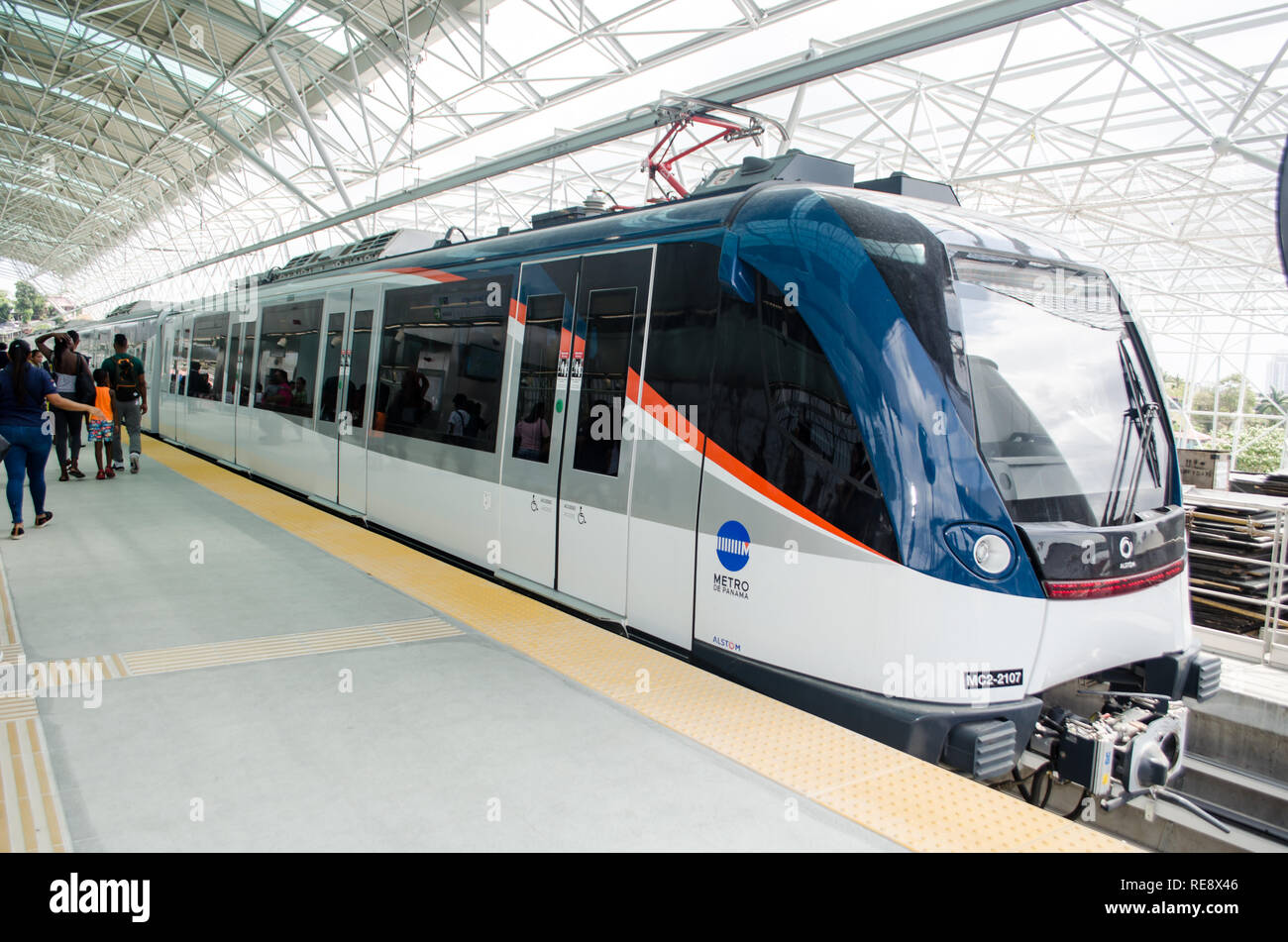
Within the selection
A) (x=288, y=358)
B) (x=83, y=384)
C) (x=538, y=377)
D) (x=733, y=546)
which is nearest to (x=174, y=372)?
(x=83, y=384)

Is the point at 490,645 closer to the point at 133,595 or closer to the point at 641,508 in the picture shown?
the point at 641,508

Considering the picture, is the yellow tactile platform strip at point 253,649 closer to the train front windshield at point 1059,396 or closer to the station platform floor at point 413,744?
the station platform floor at point 413,744

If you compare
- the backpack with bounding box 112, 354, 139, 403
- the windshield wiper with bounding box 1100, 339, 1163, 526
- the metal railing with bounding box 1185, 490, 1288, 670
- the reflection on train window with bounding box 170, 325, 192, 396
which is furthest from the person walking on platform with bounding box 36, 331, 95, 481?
the metal railing with bounding box 1185, 490, 1288, 670

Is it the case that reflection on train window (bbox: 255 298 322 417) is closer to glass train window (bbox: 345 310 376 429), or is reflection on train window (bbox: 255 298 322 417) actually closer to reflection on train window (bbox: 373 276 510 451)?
glass train window (bbox: 345 310 376 429)

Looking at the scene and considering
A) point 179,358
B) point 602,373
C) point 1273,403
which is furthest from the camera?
point 1273,403

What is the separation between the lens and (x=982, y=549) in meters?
3.46

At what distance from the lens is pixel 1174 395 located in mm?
33969

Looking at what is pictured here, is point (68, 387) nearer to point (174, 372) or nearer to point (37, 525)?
point (37, 525)

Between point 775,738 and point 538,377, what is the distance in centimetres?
306

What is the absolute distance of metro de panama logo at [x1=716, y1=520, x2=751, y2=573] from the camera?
157 inches

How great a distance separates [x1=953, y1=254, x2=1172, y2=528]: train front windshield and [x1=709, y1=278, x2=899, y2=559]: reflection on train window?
0.60 metres

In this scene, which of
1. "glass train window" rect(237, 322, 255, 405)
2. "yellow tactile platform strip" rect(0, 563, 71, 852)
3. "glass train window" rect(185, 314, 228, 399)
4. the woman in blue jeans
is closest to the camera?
"yellow tactile platform strip" rect(0, 563, 71, 852)

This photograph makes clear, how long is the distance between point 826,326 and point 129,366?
11.1 meters
